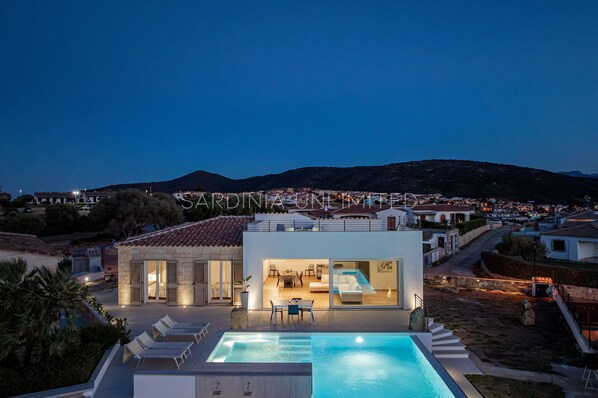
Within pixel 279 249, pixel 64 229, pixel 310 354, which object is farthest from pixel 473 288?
pixel 64 229

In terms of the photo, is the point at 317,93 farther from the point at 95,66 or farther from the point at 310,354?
the point at 310,354

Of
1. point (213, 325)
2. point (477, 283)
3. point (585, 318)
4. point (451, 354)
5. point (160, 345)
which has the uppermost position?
point (160, 345)

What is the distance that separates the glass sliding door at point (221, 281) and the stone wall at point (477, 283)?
16338mm

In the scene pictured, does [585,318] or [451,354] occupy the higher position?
[585,318]

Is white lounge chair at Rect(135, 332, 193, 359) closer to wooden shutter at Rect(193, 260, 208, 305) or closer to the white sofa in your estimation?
wooden shutter at Rect(193, 260, 208, 305)

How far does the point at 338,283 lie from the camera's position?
710 inches

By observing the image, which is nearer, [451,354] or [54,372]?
[54,372]

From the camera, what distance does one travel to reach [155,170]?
14550 cm

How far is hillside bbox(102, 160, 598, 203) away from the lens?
319 ft

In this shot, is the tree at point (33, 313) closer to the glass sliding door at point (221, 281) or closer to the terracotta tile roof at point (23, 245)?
the glass sliding door at point (221, 281)

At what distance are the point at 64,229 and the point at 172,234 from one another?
47.4 meters

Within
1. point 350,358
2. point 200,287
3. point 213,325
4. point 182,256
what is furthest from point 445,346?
point 182,256

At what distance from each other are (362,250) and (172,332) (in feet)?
26.2

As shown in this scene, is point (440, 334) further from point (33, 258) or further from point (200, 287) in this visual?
point (33, 258)
